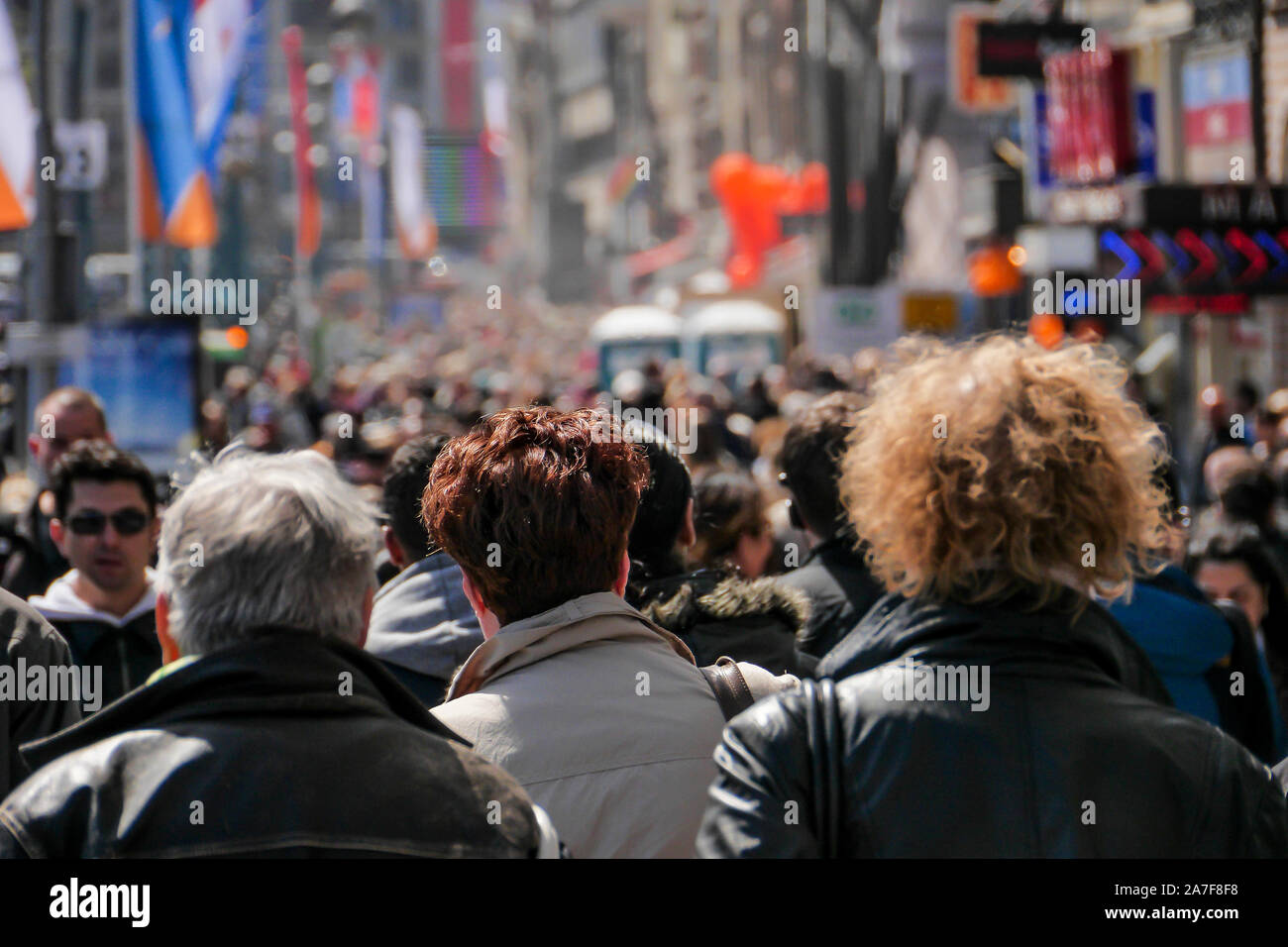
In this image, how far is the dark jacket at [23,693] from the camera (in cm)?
364

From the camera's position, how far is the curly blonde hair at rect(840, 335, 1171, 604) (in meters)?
2.49

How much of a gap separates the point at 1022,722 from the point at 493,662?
3.17 ft

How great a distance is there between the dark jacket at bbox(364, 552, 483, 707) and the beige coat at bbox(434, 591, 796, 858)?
82 centimetres

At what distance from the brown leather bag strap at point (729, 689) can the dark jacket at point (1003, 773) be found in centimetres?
56

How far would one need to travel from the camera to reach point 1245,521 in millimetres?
6688

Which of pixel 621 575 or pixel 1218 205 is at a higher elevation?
pixel 1218 205

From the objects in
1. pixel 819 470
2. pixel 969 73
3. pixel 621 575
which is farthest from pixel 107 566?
pixel 969 73

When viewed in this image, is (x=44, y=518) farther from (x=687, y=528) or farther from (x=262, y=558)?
(x=262, y=558)

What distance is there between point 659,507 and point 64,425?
Result: 392 centimetres

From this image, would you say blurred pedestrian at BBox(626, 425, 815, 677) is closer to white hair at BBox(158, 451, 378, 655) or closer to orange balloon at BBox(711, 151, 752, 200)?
white hair at BBox(158, 451, 378, 655)

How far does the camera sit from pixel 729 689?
3012 millimetres

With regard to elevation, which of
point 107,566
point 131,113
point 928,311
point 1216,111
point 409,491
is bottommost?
point 107,566

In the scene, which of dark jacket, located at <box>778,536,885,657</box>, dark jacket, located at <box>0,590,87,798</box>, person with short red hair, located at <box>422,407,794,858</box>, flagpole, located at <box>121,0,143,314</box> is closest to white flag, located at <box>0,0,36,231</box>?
flagpole, located at <box>121,0,143,314</box>
